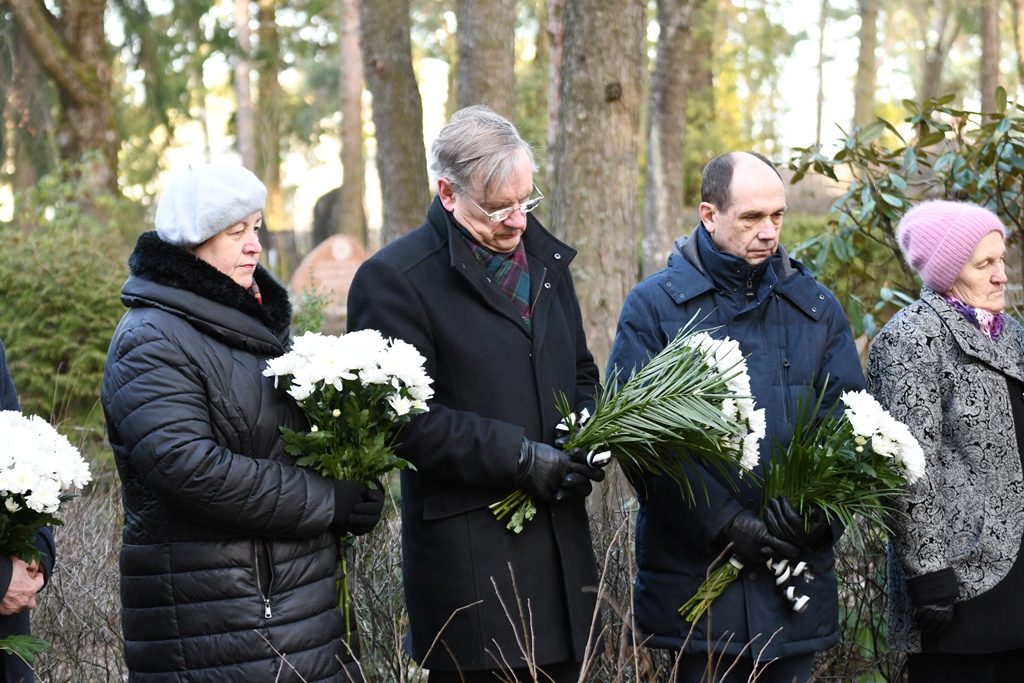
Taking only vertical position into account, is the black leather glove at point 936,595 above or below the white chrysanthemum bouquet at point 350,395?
below

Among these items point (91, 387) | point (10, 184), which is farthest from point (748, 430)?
point (10, 184)

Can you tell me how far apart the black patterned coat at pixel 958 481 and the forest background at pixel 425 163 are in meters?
0.57

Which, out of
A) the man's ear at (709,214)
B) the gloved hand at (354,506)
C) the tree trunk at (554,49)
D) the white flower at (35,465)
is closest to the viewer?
the white flower at (35,465)

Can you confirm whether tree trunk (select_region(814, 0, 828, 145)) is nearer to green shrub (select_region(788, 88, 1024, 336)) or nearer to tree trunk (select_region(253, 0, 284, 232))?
tree trunk (select_region(253, 0, 284, 232))

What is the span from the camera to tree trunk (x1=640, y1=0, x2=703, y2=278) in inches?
508

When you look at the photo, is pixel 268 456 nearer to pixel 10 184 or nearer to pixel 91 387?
pixel 91 387

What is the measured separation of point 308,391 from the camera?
2.62 meters

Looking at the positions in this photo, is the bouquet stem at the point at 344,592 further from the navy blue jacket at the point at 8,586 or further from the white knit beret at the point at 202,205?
the white knit beret at the point at 202,205

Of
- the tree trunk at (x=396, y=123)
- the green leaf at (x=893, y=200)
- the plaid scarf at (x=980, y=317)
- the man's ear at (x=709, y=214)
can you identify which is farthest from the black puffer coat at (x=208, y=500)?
the tree trunk at (x=396, y=123)

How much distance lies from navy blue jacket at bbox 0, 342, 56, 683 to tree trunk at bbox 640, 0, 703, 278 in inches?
426

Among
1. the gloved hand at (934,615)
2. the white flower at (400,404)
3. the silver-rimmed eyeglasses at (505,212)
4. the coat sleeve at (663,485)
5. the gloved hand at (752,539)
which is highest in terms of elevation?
the silver-rimmed eyeglasses at (505,212)

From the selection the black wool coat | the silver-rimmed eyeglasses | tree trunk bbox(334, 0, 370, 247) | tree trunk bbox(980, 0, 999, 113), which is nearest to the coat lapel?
the black wool coat

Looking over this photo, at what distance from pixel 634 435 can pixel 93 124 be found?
10.6m

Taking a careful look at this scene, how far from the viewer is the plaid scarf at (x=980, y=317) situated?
3447 mm
